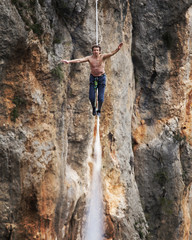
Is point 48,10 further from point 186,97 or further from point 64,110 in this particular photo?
point 186,97

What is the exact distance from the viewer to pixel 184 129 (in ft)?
59.3

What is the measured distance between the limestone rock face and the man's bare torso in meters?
0.86

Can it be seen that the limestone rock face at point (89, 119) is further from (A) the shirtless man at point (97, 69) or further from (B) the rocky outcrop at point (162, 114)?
(A) the shirtless man at point (97, 69)

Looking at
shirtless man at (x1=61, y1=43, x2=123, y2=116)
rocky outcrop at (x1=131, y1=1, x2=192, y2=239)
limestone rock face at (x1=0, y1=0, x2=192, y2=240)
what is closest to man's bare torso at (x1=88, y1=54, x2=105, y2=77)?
shirtless man at (x1=61, y1=43, x2=123, y2=116)

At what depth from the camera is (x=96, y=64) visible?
11.1 m

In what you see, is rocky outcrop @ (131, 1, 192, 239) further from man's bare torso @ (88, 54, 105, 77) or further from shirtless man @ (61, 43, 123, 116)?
man's bare torso @ (88, 54, 105, 77)

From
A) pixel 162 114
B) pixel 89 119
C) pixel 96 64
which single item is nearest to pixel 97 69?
pixel 96 64

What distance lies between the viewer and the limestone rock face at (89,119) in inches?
403

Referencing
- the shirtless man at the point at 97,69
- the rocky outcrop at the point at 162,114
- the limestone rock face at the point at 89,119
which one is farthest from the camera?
the rocky outcrop at the point at 162,114

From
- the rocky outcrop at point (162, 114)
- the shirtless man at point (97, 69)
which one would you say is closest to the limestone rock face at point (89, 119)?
the rocky outcrop at point (162, 114)

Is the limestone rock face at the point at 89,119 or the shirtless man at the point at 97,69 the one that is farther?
the shirtless man at the point at 97,69

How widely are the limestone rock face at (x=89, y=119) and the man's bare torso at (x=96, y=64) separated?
→ 2.83ft

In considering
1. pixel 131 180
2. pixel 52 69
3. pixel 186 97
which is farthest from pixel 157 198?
pixel 52 69

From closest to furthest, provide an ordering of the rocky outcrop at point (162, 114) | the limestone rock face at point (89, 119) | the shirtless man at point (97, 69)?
the limestone rock face at point (89, 119), the shirtless man at point (97, 69), the rocky outcrop at point (162, 114)
